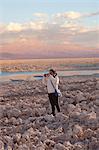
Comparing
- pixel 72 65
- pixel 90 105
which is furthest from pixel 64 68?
pixel 90 105

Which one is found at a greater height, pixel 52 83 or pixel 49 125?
pixel 52 83

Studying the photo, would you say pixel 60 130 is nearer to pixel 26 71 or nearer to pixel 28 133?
pixel 28 133

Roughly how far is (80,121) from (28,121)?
3.50 feet

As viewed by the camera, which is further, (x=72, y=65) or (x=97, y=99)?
(x=72, y=65)

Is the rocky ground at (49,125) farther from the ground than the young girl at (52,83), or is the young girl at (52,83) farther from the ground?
the young girl at (52,83)

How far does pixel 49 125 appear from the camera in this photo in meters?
8.77

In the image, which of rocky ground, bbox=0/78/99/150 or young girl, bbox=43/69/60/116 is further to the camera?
young girl, bbox=43/69/60/116

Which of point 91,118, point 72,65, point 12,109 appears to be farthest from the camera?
point 72,65

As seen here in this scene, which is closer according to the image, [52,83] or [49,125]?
[49,125]

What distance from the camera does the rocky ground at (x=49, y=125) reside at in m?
7.24

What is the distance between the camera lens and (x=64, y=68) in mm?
17125

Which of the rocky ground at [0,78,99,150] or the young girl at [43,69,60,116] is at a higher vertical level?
the young girl at [43,69,60,116]

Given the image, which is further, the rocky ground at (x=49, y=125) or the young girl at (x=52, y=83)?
the young girl at (x=52, y=83)

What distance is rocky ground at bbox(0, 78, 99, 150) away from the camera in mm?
7242
